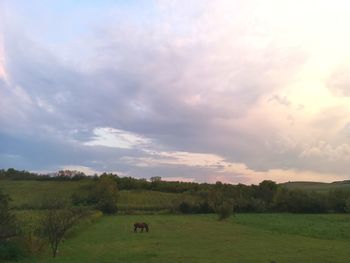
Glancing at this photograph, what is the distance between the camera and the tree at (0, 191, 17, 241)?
2809cm

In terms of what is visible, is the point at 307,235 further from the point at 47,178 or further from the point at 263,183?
the point at 47,178

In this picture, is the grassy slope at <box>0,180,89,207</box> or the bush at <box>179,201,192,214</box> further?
the grassy slope at <box>0,180,89,207</box>

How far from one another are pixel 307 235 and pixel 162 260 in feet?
80.8

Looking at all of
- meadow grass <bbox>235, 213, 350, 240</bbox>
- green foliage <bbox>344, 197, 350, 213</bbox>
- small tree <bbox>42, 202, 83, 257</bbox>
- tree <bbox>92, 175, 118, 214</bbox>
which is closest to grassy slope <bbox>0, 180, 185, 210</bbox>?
tree <bbox>92, 175, 118, 214</bbox>

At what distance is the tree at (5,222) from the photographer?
28.1 metres

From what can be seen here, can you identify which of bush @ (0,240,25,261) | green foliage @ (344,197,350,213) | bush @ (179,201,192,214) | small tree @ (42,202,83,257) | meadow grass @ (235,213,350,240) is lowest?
bush @ (0,240,25,261)

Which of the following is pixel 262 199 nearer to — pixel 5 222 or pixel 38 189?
pixel 38 189

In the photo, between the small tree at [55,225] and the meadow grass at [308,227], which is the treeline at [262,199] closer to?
the meadow grass at [308,227]

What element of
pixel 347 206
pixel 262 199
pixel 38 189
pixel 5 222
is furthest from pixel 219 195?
pixel 5 222

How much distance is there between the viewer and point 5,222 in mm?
28547

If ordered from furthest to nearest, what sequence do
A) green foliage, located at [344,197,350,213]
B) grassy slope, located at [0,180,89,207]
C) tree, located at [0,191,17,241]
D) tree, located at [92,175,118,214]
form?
Result: grassy slope, located at [0,180,89,207] < tree, located at [92,175,118,214] < green foliage, located at [344,197,350,213] < tree, located at [0,191,17,241]

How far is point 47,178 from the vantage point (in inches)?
6703

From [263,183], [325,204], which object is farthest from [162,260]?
[263,183]

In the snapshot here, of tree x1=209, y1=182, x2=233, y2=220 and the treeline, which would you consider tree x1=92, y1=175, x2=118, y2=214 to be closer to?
the treeline
